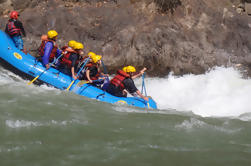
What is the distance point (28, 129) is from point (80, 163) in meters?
1.13

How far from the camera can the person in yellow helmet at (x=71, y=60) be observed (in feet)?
24.5

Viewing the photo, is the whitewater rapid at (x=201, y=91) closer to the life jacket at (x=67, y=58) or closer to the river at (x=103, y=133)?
the river at (x=103, y=133)

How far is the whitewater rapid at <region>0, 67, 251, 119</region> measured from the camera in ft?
24.2

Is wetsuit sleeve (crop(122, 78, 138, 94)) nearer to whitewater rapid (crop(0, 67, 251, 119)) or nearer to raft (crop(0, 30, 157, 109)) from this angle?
raft (crop(0, 30, 157, 109))

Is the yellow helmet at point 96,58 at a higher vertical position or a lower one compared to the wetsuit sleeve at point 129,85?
higher

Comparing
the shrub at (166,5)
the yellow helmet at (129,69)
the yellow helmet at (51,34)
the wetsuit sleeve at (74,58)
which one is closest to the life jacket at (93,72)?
the wetsuit sleeve at (74,58)

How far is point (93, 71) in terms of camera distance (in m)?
7.57

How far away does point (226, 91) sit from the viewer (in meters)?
8.70

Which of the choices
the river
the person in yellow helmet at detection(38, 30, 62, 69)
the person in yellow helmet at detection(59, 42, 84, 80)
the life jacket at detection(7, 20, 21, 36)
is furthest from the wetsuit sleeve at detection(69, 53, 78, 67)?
the life jacket at detection(7, 20, 21, 36)

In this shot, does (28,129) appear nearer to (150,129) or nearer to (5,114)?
(5,114)

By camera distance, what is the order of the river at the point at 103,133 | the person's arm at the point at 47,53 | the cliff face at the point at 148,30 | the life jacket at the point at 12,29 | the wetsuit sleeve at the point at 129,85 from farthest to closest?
the cliff face at the point at 148,30
the life jacket at the point at 12,29
the person's arm at the point at 47,53
the wetsuit sleeve at the point at 129,85
the river at the point at 103,133

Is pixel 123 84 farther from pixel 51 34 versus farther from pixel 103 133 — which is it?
pixel 103 133

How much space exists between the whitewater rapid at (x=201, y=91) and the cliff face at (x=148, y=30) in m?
0.36

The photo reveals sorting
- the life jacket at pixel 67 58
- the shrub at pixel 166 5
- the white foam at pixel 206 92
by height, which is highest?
the shrub at pixel 166 5
